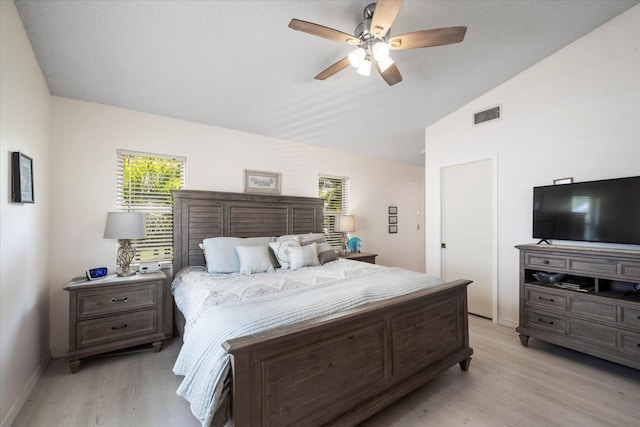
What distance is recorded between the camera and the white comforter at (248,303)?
1396 mm

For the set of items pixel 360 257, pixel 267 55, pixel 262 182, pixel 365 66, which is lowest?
pixel 360 257

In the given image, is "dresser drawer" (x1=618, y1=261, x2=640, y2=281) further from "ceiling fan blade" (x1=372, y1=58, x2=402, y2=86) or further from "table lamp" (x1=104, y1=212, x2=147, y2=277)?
"table lamp" (x1=104, y1=212, x2=147, y2=277)

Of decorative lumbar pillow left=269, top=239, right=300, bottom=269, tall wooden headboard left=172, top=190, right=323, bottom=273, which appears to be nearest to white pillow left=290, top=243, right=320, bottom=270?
decorative lumbar pillow left=269, top=239, right=300, bottom=269

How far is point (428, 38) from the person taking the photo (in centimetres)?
196

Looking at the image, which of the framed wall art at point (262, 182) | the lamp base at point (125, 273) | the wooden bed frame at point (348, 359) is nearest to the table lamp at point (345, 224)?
the framed wall art at point (262, 182)

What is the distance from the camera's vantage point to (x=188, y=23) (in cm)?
212

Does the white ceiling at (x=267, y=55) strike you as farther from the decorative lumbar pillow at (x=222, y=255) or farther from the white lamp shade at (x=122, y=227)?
the decorative lumbar pillow at (x=222, y=255)

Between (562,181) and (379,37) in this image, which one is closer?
(379,37)

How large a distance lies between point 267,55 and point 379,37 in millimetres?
1109

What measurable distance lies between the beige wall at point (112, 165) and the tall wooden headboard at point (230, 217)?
201mm

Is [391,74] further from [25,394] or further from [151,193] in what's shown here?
[25,394]

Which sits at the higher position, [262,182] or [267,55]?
[267,55]

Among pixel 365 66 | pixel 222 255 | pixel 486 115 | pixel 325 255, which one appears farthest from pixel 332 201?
pixel 365 66

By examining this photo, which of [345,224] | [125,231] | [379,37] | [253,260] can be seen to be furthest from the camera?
[345,224]
